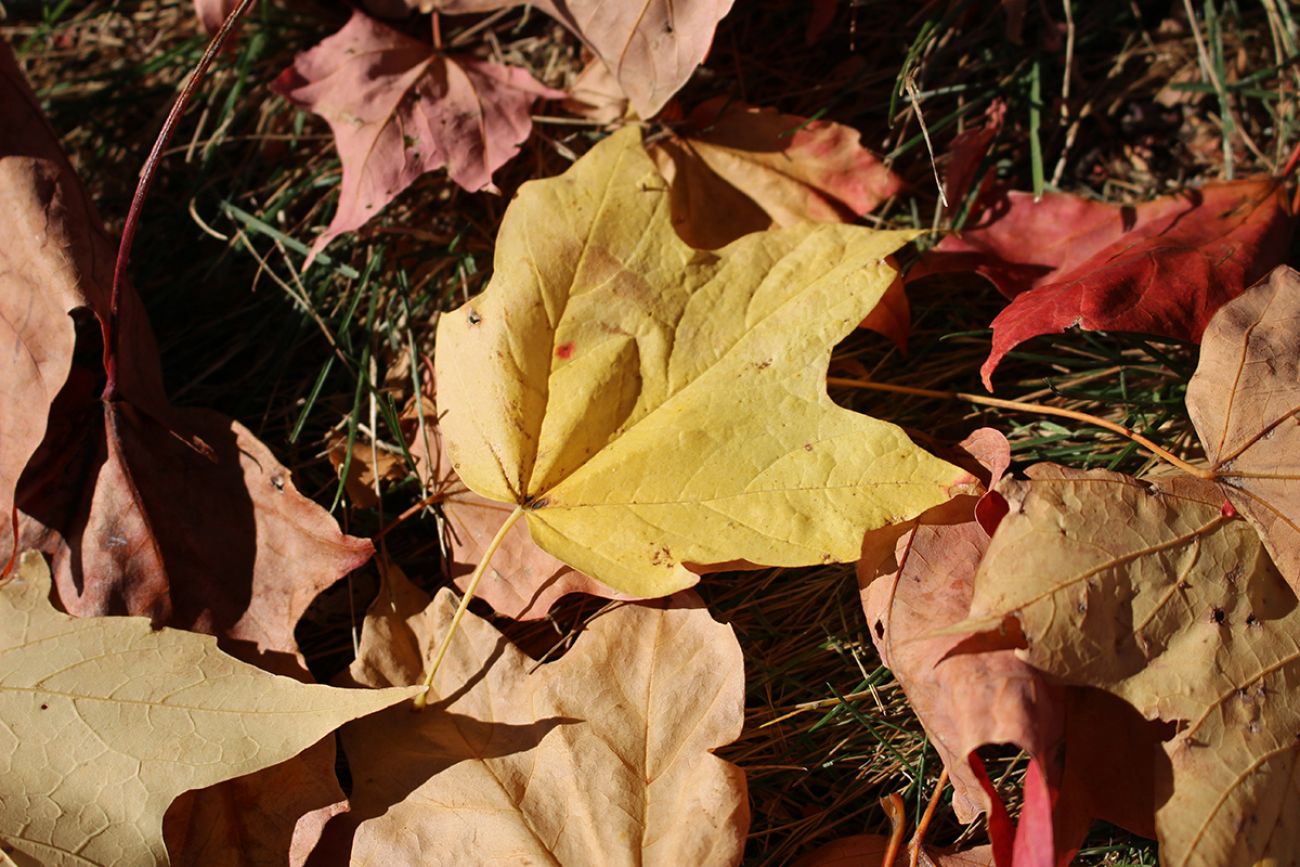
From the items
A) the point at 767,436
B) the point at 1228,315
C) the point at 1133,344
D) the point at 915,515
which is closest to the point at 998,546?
the point at 915,515

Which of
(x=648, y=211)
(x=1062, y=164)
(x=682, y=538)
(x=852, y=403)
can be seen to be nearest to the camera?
(x=682, y=538)

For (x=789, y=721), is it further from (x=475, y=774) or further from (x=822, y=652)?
A: (x=475, y=774)

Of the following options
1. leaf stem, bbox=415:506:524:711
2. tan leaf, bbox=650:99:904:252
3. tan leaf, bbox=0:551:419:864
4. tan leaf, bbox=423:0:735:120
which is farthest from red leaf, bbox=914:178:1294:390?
tan leaf, bbox=0:551:419:864

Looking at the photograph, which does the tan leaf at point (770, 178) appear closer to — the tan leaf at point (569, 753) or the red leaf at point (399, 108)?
the red leaf at point (399, 108)

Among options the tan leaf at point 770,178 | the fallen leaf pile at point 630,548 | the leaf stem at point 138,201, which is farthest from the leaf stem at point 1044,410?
the leaf stem at point 138,201

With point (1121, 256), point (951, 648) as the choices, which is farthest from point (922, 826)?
point (1121, 256)

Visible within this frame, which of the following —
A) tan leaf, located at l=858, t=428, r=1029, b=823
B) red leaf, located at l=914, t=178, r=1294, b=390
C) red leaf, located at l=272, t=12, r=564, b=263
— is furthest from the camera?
red leaf, located at l=272, t=12, r=564, b=263

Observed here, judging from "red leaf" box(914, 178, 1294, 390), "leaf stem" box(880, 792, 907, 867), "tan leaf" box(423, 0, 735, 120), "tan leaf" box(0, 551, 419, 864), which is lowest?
"leaf stem" box(880, 792, 907, 867)

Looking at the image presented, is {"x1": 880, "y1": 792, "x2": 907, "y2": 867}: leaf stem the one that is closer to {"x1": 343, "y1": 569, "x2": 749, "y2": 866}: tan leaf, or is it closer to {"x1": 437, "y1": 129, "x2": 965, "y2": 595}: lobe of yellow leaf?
{"x1": 343, "y1": 569, "x2": 749, "y2": 866}: tan leaf
